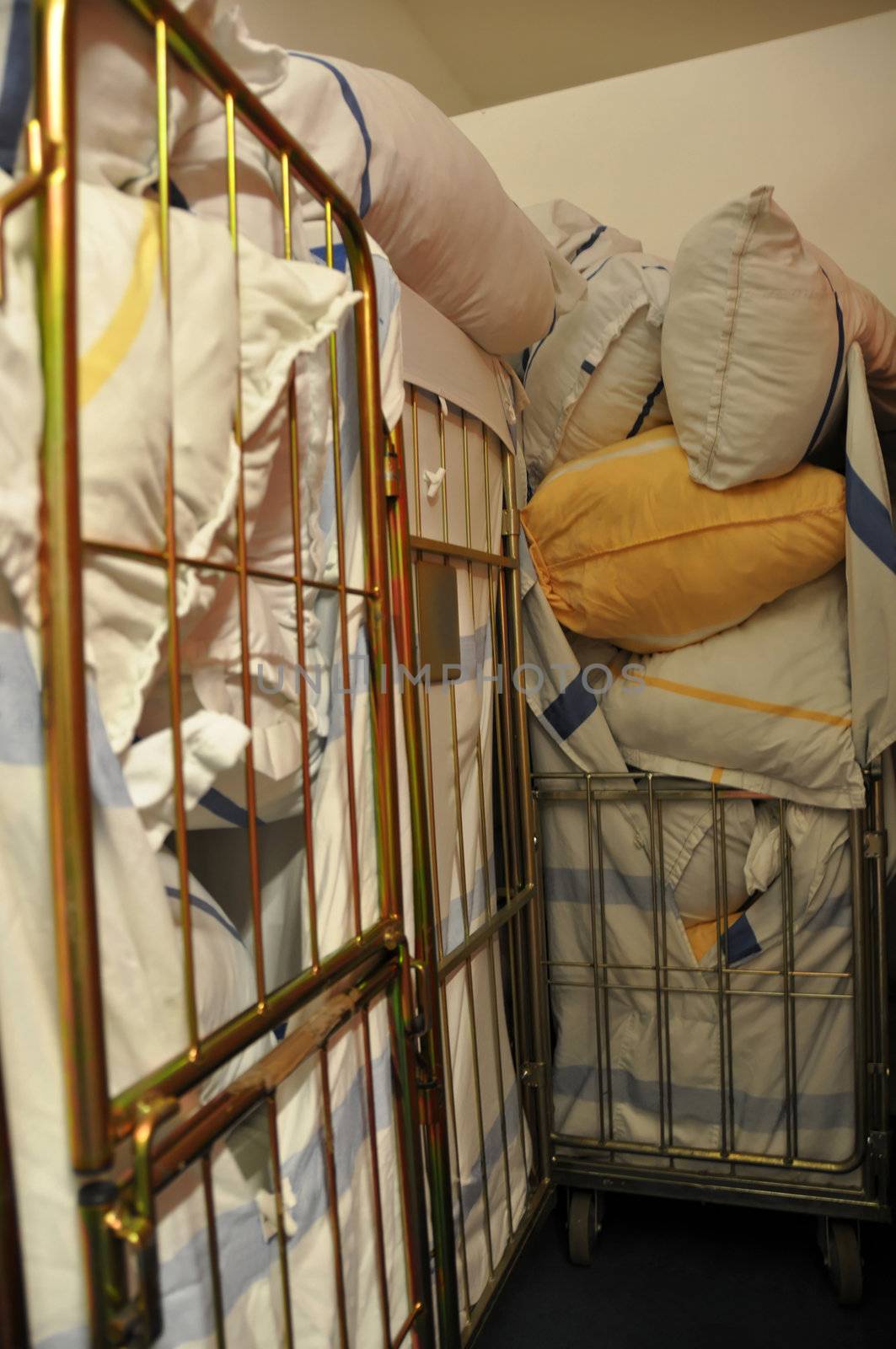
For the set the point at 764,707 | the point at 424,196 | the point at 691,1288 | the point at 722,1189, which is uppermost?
the point at 424,196

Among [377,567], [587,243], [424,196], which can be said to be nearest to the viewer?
[377,567]

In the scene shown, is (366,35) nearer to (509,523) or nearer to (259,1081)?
(509,523)

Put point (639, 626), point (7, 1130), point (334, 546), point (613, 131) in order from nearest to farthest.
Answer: point (7, 1130) < point (334, 546) < point (639, 626) < point (613, 131)

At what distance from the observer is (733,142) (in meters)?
1.59

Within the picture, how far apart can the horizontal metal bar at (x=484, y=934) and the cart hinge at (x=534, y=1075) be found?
20cm

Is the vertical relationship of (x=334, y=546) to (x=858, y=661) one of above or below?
above

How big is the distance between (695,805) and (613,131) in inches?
48.0

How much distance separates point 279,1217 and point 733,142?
171 cm

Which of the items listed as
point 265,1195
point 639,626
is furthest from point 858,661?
point 265,1195

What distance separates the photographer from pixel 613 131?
65.3 inches

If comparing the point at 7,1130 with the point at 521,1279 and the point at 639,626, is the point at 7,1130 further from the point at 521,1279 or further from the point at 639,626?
the point at 521,1279

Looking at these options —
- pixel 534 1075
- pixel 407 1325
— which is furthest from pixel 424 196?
pixel 534 1075

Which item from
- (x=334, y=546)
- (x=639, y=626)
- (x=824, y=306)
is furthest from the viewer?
(x=639, y=626)

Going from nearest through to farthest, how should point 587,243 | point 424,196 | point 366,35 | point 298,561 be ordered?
point 298,561
point 424,196
point 587,243
point 366,35
